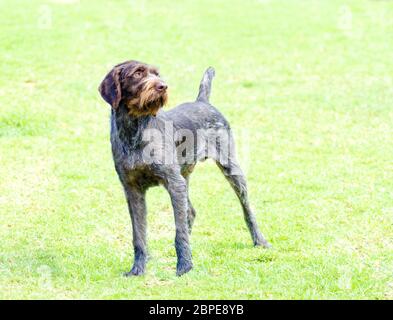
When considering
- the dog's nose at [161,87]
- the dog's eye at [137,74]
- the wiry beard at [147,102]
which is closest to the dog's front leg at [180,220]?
the wiry beard at [147,102]

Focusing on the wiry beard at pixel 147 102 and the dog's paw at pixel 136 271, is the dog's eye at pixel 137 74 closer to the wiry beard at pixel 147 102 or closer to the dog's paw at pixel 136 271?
the wiry beard at pixel 147 102

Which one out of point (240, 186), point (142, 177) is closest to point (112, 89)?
point (142, 177)

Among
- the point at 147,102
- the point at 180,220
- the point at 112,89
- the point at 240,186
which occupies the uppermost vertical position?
the point at 112,89

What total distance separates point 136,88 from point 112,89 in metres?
0.27

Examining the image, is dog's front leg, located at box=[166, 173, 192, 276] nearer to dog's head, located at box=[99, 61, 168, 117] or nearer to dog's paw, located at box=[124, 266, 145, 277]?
dog's paw, located at box=[124, 266, 145, 277]

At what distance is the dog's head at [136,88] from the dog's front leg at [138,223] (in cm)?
87

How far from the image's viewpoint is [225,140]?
10.0 metres

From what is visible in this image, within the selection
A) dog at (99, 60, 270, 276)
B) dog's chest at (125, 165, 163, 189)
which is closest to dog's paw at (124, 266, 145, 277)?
dog at (99, 60, 270, 276)

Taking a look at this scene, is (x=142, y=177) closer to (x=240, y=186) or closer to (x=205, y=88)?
(x=240, y=186)

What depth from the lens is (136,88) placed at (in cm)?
841

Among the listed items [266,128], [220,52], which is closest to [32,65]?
[220,52]

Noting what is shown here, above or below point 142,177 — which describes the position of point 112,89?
above

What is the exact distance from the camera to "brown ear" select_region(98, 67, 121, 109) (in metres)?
8.49

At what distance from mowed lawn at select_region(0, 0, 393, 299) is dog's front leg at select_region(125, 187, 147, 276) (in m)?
0.19
